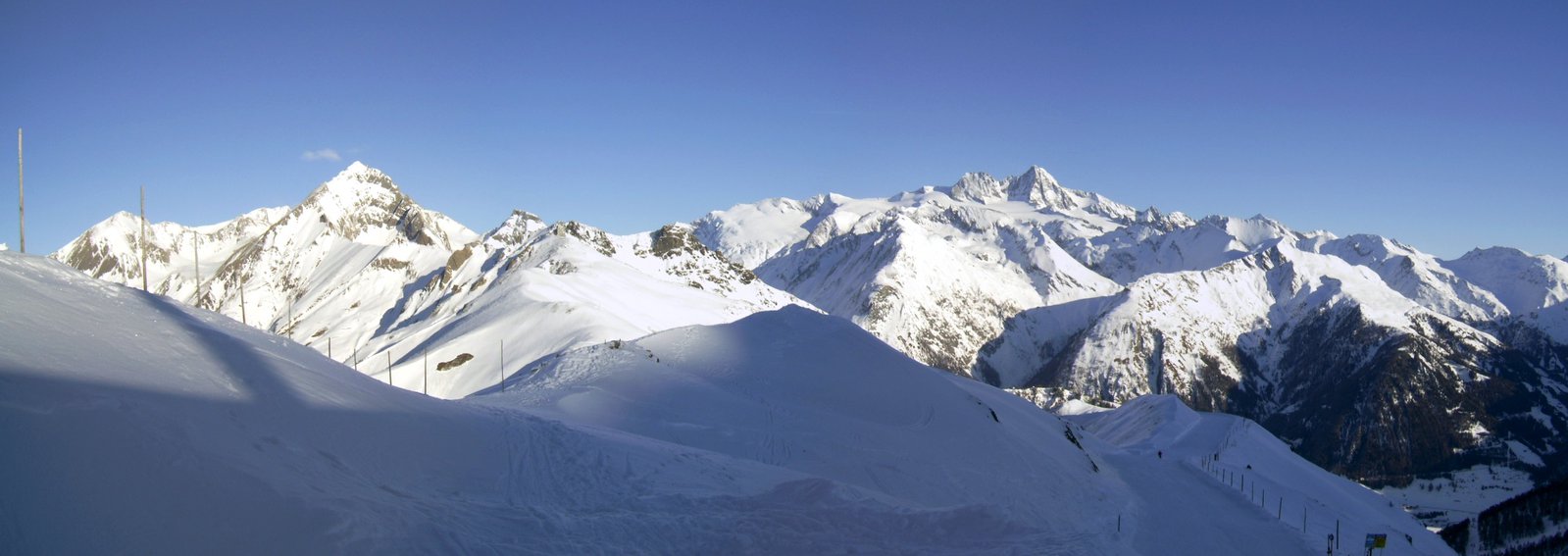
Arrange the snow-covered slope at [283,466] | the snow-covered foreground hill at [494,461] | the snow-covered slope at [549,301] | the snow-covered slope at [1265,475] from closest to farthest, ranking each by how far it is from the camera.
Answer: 1. the snow-covered slope at [283,466]
2. the snow-covered foreground hill at [494,461]
3. the snow-covered slope at [1265,475]
4. the snow-covered slope at [549,301]

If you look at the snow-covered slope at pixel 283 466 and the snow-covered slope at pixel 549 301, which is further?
the snow-covered slope at pixel 549 301

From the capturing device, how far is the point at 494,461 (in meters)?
22.6

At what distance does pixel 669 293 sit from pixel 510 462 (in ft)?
352

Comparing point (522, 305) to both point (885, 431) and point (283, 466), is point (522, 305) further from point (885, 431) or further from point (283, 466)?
point (283, 466)

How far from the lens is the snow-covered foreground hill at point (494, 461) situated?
13.8 m

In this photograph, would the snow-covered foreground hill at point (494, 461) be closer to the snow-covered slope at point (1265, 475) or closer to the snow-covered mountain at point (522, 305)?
the snow-covered slope at point (1265, 475)

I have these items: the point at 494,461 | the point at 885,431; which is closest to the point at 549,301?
the point at 885,431

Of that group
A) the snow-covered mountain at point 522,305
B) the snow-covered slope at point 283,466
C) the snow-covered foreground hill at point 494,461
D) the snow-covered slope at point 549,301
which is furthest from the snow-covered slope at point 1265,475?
the snow-covered mountain at point 522,305

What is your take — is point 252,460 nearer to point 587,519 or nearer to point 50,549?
point 50,549

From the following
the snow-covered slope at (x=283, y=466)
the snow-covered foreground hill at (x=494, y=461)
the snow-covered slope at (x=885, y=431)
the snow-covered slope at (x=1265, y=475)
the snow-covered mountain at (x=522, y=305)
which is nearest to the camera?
the snow-covered slope at (x=283, y=466)

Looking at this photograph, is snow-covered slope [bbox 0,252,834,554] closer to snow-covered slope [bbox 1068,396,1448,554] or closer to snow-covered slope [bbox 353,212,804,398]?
snow-covered slope [bbox 1068,396,1448,554]

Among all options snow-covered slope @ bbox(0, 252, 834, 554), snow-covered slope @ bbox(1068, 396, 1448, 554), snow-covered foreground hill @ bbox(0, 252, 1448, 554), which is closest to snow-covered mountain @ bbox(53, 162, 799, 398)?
snow-covered foreground hill @ bbox(0, 252, 1448, 554)

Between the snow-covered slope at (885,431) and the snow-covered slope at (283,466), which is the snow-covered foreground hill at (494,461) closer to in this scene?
the snow-covered slope at (283,466)

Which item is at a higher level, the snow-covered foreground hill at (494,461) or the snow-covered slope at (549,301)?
the snow-covered slope at (549,301)
